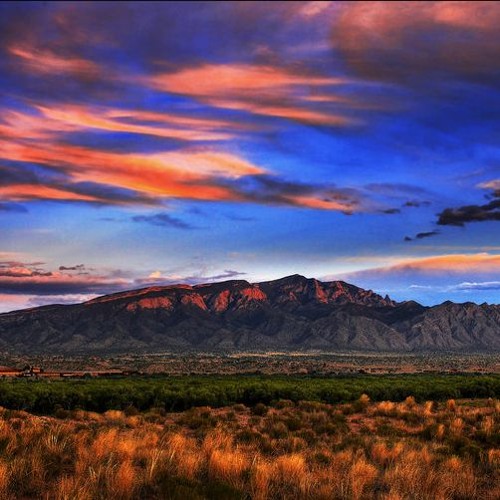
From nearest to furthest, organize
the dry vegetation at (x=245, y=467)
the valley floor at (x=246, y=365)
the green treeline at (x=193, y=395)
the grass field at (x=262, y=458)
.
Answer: the dry vegetation at (x=245, y=467) → the grass field at (x=262, y=458) → the green treeline at (x=193, y=395) → the valley floor at (x=246, y=365)

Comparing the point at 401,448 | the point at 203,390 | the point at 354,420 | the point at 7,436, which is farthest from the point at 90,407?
the point at 401,448

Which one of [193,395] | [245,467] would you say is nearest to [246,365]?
[193,395]

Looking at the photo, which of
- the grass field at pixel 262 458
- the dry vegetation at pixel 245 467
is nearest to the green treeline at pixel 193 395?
the grass field at pixel 262 458

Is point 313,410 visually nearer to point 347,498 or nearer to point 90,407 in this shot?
point 90,407

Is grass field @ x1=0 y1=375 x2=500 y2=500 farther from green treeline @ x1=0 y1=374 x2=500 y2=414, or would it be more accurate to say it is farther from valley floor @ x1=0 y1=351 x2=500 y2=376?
valley floor @ x1=0 y1=351 x2=500 y2=376

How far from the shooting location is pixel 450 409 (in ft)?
101

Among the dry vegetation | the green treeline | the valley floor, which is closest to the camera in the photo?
the dry vegetation

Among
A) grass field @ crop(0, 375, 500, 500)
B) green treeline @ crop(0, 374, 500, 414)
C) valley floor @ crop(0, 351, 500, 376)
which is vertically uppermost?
grass field @ crop(0, 375, 500, 500)

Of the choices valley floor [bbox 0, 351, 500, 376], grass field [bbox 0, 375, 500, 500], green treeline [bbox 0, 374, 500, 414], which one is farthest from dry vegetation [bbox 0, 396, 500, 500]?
valley floor [bbox 0, 351, 500, 376]

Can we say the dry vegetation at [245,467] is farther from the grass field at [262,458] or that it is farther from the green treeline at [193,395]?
the green treeline at [193,395]

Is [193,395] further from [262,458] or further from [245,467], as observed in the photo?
[245,467]

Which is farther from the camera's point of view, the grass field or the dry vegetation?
the grass field

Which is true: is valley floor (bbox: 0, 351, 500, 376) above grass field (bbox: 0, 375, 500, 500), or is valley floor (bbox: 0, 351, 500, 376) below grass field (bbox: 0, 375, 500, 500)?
below

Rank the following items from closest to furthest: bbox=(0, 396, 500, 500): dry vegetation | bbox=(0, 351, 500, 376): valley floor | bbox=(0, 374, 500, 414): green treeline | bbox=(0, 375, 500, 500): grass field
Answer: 1. bbox=(0, 396, 500, 500): dry vegetation
2. bbox=(0, 375, 500, 500): grass field
3. bbox=(0, 374, 500, 414): green treeline
4. bbox=(0, 351, 500, 376): valley floor
